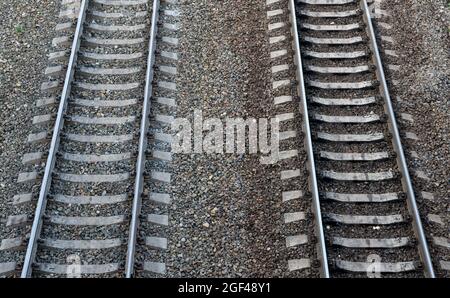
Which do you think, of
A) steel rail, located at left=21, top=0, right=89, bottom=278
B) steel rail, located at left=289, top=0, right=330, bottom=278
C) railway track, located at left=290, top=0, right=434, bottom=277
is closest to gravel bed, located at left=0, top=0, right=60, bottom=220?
steel rail, located at left=21, top=0, right=89, bottom=278

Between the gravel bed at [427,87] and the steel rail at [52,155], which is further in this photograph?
the gravel bed at [427,87]

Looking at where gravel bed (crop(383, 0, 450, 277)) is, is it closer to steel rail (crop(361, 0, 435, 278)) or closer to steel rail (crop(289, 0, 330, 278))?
steel rail (crop(361, 0, 435, 278))

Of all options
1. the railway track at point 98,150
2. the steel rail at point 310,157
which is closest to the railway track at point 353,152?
the steel rail at point 310,157

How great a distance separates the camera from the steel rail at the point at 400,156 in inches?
275

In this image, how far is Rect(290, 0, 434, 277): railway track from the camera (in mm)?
7188

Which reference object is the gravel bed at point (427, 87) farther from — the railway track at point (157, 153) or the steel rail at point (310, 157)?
the steel rail at point (310, 157)

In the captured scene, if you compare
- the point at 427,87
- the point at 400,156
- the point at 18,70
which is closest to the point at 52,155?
the point at 18,70

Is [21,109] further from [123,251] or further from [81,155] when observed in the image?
[123,251]

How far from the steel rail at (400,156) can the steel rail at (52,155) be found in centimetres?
484

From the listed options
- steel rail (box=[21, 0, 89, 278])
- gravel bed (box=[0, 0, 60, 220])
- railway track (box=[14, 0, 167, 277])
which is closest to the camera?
steel rail (box=[21, 0, 89, 278])

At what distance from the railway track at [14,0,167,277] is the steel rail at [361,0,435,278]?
11.8 feet

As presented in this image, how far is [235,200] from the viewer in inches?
306

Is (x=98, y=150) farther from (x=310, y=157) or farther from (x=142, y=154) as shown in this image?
(x=310, y=157)
